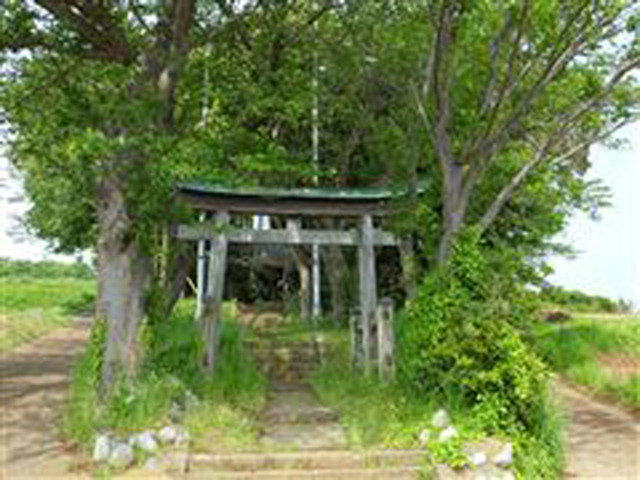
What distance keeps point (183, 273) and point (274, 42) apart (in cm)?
522

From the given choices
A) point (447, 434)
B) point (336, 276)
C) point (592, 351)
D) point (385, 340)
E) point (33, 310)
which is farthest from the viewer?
point (33, 310)

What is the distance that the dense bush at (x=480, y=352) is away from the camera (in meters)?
7.77

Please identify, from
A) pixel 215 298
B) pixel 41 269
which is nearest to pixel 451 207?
pixel 215 298

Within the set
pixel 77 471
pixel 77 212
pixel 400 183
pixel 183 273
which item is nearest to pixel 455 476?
pixel 77 471

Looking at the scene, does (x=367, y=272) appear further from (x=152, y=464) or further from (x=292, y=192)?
(x=152, y=464)

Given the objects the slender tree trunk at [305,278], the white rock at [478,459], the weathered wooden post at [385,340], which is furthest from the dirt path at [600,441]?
the slender tree trunk at [305,278]

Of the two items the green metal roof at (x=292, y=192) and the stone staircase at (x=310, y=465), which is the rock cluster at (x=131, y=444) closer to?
the stone staircase at (x=310, y=465)

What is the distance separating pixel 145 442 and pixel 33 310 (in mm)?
23146

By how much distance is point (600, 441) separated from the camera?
377 inches

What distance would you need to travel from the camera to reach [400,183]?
11523 millimetres

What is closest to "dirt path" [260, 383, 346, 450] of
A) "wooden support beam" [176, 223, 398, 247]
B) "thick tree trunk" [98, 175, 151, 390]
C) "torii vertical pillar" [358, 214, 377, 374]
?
"torii vertical pillar" [358, 214, 377, 374]

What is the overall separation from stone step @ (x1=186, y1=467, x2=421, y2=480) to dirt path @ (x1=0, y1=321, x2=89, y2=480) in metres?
1.66

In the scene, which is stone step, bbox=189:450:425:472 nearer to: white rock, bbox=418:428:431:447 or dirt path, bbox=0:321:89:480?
white rock, bbox=418:428:431:447

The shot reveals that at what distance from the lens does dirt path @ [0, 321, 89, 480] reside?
7289 millimetres
